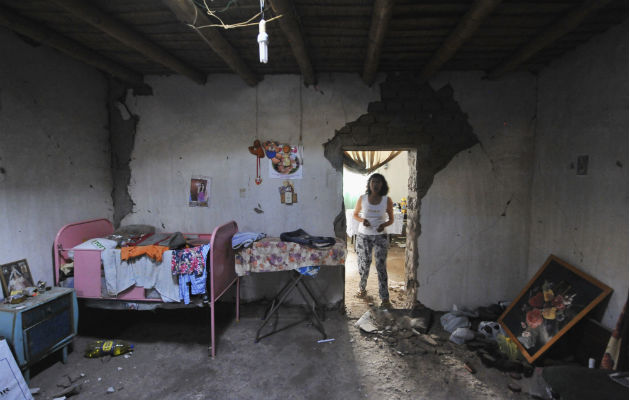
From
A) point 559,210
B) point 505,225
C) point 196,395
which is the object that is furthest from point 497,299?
point 196,395

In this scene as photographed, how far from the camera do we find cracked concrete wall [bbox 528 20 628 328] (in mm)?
2160

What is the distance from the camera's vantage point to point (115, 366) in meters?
2.41

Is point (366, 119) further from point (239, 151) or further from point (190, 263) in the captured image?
point (190, 263)

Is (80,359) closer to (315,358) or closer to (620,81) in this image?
(315,358)

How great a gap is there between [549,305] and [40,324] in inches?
170

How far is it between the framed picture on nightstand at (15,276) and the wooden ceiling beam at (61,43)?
1872 millimetres

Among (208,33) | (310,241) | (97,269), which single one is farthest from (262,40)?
(97,269)

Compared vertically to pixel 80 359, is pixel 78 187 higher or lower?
higher

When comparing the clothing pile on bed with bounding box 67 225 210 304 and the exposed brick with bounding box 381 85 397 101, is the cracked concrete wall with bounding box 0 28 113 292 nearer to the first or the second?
the clothing pile on bed with bounding box 67 225 210 304

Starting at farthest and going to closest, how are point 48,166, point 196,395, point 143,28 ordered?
point 48,166 → point 143,28 → point 196,395

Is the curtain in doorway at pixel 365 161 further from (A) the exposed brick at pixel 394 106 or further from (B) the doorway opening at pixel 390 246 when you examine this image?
(A) the exposed brick at pixel 394 106

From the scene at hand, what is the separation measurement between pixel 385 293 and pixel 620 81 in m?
2.87

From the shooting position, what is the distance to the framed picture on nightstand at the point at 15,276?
2.33 m

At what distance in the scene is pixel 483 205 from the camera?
3.24m
